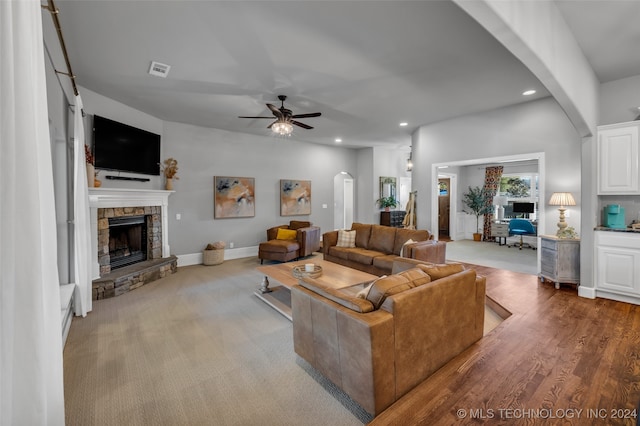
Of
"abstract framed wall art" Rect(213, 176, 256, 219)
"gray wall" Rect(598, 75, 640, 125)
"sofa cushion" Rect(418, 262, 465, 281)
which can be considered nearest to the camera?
"sofa cushion" Rect(418, 262, 465, 281)

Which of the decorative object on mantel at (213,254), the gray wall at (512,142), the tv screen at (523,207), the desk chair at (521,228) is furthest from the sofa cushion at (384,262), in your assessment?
the tv screen at (523,207)

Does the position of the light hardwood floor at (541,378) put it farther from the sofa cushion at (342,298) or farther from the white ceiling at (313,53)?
the white ceiling at (313,53)

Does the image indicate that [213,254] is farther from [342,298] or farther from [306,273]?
[342,298]

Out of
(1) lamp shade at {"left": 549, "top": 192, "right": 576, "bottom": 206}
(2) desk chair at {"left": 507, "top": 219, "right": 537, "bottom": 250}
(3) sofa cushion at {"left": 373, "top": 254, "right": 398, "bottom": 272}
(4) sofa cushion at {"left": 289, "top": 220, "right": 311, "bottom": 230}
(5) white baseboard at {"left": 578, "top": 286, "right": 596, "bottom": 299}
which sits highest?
(1) lamp shade at {"left": 549, "top": 192, "right": 576, "bottom": 206}

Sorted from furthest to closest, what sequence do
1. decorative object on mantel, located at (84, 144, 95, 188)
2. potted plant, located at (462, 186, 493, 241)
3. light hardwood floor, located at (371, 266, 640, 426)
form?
1. potted plant, located at (462, 186, 493, 241)
2. decorative object on mantel, located at (84, 144, 95, 188)
3. light hardwood floor, located at (371, 266, 640, 426)

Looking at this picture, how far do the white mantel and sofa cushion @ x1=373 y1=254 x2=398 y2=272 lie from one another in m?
3.98

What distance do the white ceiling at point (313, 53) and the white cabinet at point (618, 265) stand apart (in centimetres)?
209

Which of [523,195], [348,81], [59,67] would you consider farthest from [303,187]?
[523,195]

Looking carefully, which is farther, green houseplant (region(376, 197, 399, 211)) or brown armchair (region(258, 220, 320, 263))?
green houseplant (region(376, 197, 399, 211))

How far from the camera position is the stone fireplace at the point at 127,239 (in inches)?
161

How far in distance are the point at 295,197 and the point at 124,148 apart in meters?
3.99

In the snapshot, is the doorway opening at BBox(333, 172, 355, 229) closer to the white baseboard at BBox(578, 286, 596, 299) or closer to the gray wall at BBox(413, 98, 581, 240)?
the gray wall at BBox(413, 98, 581, 240)

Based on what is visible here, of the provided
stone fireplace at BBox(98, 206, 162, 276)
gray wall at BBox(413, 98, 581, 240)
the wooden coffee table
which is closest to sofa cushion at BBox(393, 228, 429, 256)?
the wooden coffee table

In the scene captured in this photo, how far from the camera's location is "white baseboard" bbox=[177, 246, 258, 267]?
5.87 m
